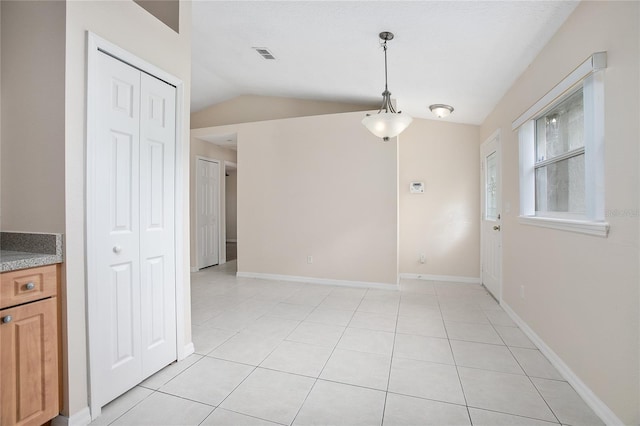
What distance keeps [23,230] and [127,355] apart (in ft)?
3.13

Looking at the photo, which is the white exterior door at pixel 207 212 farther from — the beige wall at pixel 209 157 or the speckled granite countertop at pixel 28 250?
the speckled granite countertop at pixel 28 250

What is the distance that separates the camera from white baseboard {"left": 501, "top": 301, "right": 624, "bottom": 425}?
165cm

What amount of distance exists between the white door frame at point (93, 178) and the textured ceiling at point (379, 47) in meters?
1.27

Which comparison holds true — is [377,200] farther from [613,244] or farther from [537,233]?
[613,244]

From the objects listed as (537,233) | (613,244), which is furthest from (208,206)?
(613,244)

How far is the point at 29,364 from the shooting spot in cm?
146

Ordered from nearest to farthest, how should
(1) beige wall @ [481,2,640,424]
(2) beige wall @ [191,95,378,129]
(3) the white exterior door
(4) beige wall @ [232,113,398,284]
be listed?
1. (1) beige wall @ [481,2,640,424]
2. (4) beige wall @ [232,113,398,284]
3. (2) beige wall @ [191,95,378,129]
4. (3) the white exterior door

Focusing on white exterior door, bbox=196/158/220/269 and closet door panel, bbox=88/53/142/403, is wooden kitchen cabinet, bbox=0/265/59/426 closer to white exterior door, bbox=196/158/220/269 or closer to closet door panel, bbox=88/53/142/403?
closet door panel, bbox=88/53/142/403

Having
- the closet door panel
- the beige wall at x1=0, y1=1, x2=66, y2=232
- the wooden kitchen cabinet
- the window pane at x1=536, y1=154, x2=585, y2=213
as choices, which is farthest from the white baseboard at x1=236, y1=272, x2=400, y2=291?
the beige wall at x1=0, y1=1, x2=66, y2=232

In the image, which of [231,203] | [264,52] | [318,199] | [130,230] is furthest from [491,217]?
[231,203]

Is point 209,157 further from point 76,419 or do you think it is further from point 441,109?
point 76,419

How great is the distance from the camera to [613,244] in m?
1.62

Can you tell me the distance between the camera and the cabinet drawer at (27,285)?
1.39 metres

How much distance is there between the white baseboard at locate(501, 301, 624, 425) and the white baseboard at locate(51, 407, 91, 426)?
284 cm
